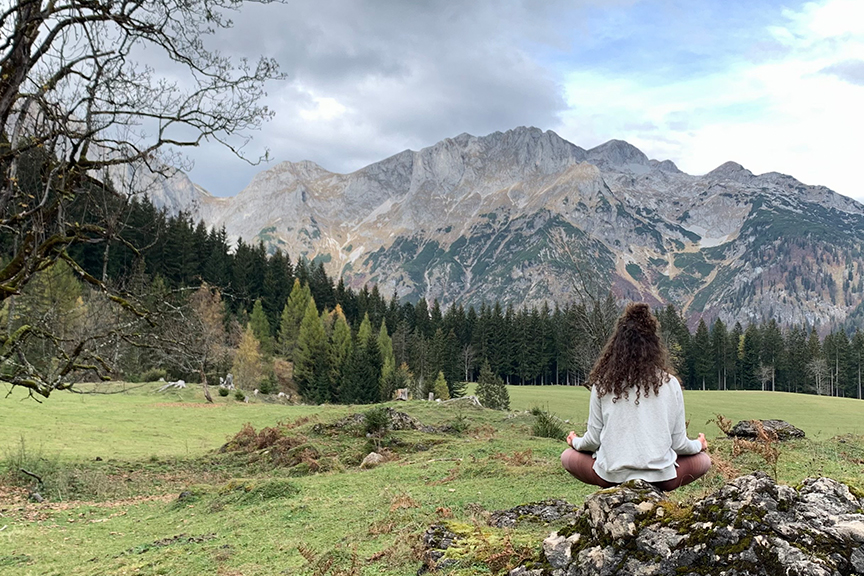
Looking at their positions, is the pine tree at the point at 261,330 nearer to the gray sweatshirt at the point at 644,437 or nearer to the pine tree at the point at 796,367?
the gray sweatshirt at the point at 644,437

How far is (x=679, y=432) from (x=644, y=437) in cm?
40

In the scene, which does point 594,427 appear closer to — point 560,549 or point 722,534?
point 560,549

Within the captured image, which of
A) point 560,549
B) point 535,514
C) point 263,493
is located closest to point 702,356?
point 263,493

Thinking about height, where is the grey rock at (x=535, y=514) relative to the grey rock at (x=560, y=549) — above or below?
below

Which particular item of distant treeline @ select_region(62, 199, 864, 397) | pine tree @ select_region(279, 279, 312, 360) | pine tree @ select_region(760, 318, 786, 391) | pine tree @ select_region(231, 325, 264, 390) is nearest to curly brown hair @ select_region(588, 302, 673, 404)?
pine tree @ select_region(231, 325, 264, 390)

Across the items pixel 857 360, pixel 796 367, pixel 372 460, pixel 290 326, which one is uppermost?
pixel 290 326

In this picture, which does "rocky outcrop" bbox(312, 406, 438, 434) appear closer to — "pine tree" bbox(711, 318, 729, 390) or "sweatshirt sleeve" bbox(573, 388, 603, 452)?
"sweatshirt sleeve" bbox(573, 388, 603, 452)

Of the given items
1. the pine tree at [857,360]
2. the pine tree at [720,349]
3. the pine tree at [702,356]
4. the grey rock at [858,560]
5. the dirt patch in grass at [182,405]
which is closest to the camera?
the grey rock at [858,560]

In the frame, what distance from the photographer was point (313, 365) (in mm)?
59656

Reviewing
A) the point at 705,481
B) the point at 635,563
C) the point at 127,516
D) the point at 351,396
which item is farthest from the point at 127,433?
the point at 351,396

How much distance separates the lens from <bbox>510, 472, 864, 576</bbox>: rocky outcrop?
2.53 m

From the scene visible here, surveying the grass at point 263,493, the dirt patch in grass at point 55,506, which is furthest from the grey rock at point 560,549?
the dirt patch in grass at point 55,506

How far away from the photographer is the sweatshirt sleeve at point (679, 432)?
189 inches

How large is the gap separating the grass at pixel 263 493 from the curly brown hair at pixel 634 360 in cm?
103
